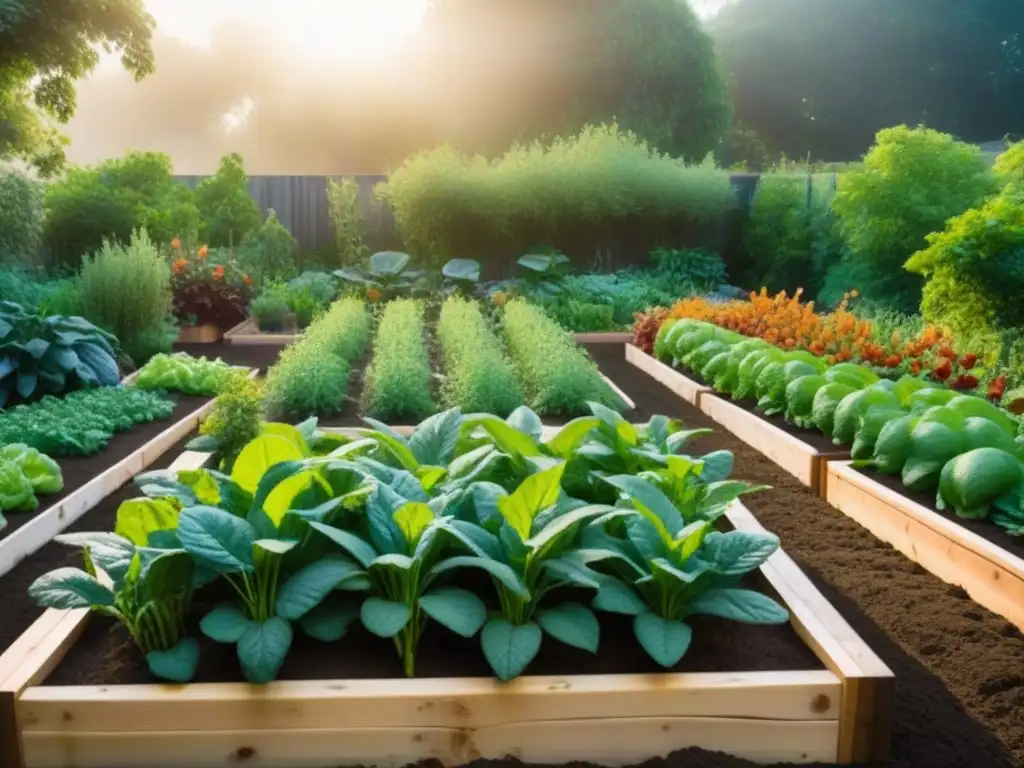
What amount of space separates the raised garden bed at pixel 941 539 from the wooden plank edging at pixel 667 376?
6.64 feet

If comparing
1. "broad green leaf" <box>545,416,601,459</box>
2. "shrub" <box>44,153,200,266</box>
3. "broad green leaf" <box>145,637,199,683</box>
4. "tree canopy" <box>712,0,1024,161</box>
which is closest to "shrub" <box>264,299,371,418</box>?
"broad green leaf" <box>545,416,601,459</box>

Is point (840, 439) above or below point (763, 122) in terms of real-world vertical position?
below

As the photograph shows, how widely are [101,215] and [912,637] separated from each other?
1074 centimetres

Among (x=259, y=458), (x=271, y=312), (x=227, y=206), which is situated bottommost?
(x=271, y=312)

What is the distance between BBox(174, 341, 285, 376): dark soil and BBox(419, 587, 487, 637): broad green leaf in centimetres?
528

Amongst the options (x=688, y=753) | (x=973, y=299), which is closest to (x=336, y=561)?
(x=688, y=753)

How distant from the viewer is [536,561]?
193cm

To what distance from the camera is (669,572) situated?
6.17 feet

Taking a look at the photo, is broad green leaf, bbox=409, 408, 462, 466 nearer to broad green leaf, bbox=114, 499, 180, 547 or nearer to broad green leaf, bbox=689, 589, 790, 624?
broad green leaf, bbox=114, 499, 180, 547

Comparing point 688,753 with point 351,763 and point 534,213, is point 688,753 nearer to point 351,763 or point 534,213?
point 351,763

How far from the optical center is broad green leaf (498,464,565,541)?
1.96m

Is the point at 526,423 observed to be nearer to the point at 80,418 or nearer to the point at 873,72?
the point at 80,418

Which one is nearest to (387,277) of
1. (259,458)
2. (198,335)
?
(198,335)

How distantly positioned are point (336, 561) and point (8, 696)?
25.1 inches
